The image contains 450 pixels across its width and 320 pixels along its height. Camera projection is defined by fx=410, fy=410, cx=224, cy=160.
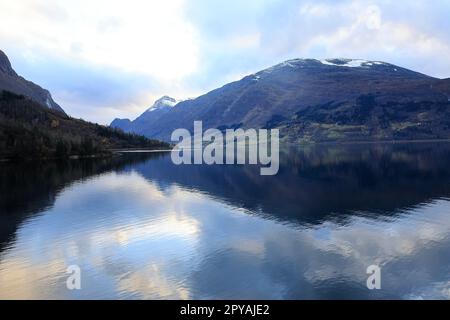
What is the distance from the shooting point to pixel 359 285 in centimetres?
3158

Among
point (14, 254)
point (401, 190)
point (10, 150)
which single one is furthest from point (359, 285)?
point (10, 150)

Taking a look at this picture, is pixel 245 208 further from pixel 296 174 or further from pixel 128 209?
pixel 296 174

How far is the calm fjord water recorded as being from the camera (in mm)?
31953

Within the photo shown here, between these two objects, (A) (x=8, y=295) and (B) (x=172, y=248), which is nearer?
(A) (x=8, y=295)

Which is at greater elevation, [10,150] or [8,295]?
[10,150]

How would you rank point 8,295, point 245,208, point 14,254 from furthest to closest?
point 245,208
point 14,254
point 8,295

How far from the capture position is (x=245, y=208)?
222ft

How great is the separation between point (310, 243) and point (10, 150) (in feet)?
587

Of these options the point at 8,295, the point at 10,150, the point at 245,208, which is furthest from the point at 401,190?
the point at 10,150

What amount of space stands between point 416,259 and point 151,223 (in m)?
34.2

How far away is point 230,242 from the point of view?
1800 inches

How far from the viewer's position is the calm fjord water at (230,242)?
105ft

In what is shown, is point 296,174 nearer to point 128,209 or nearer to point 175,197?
point 175,197
